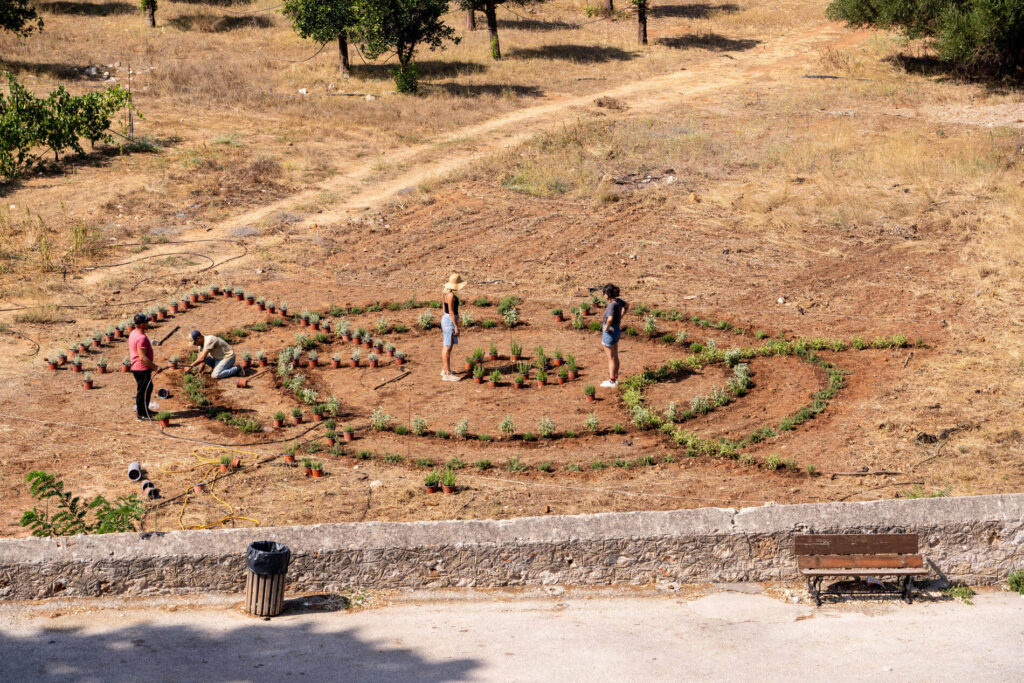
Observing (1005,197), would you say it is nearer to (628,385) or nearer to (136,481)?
(628,385)

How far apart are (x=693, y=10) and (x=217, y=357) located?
39088mm

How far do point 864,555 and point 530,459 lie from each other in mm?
4568

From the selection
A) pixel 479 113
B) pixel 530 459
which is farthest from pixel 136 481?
pixel 479 113

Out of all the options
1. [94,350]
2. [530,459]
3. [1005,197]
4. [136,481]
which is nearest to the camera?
[136,481]

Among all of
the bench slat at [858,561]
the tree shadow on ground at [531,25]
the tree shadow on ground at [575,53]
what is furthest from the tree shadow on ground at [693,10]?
the bench slat at [858,561]

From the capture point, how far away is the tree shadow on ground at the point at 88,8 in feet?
139

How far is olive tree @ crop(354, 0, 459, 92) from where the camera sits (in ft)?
106

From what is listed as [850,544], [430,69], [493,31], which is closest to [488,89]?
[430,69]

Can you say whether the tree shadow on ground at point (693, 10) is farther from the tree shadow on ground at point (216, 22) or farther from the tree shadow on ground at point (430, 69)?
the tree shadow on ground at point (216, 22)

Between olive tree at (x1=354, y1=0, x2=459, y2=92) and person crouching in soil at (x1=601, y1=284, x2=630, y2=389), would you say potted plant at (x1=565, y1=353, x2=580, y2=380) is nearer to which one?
person crouching in soil at (x1=601, y1=284, x2=630, y2=389)

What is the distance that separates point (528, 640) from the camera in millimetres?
8164

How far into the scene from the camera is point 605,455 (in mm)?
12336

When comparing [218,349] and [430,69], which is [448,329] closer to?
[218,349]

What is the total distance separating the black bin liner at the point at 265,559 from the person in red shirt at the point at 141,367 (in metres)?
5.80
